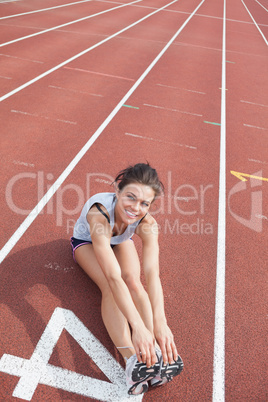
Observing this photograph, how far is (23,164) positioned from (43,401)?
386cm

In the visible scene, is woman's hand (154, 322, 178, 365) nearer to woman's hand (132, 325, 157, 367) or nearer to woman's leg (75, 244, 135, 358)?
woman's hand (132, 325, 157, 367)

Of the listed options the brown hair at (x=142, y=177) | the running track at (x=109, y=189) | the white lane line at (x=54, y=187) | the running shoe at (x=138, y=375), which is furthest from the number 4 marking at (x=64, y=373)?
the brown hair at (x=142, y=177)

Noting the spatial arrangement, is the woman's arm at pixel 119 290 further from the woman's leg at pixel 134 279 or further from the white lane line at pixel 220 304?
the white lane line at pixel 220 304

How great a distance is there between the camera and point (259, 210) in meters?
5.96

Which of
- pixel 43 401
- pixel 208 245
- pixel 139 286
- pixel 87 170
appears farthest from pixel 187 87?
pixel 43 401

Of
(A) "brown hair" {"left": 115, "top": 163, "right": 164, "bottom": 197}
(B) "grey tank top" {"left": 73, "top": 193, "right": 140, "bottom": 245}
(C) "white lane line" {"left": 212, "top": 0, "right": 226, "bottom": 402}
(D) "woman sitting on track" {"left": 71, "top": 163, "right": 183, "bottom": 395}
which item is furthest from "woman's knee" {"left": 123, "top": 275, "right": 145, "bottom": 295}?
(C) "white lane line" {"left": 212, "top": 0, "right": 226, "bottom": 402}

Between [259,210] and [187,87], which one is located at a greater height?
[187,87]

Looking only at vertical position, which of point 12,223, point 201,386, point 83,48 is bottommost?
point 201,386

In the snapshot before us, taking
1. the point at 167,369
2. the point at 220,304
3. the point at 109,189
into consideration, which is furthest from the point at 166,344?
the point at 109,189

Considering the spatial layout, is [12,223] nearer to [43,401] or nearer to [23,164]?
[23,164]

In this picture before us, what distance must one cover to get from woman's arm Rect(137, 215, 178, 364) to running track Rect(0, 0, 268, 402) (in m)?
0.45

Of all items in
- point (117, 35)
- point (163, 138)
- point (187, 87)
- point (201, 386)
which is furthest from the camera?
point (117, 35)

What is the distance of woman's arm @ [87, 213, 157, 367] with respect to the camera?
2879 mm

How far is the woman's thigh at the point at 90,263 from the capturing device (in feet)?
11.9
